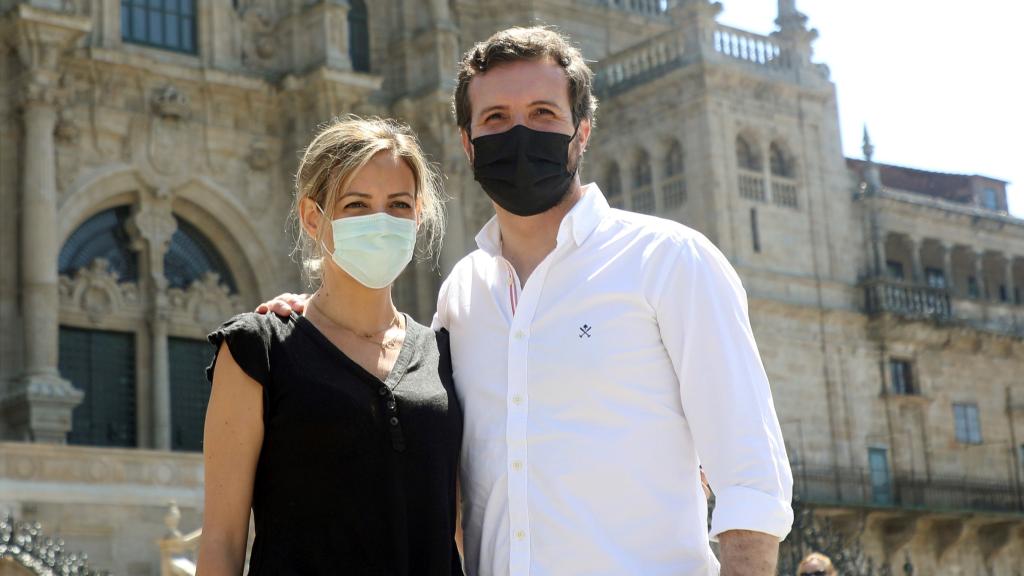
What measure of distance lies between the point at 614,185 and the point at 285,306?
26.3 meters

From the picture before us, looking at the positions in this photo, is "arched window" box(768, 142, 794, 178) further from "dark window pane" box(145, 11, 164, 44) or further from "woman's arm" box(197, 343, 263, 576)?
"woman's arm" box(197, 343, 263, 576)

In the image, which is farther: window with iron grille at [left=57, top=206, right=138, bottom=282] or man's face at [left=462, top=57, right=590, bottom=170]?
window with iron grille at [left=57, top=206, right=138, bottom=282]

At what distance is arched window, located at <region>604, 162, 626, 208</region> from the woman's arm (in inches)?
1031

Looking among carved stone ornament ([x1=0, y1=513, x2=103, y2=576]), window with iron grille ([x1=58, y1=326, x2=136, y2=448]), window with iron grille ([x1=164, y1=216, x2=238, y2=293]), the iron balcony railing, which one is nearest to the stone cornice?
the iron balcony railing

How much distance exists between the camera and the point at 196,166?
2836cm

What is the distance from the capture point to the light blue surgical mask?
4.78m

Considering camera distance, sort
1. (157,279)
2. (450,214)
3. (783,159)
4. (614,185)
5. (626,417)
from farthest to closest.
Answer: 1. (783,159)
2. (614,185)
3. (450,214)
4. (157,279)
5. (626,417)

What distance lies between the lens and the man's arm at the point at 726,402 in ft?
13.6

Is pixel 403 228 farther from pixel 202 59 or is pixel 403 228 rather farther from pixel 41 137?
pixel 202 59

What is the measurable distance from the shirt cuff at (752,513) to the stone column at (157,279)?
75.7ft

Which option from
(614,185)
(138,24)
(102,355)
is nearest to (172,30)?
(138,24)

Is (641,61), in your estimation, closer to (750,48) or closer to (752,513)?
(750,48)

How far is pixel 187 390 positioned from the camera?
27703 millimetres

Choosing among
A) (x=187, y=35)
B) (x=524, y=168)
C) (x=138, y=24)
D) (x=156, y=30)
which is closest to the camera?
(x=524, y=168)
